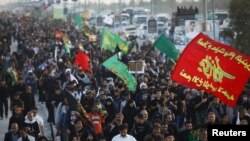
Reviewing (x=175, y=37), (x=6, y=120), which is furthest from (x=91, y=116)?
(x=175, y=37)

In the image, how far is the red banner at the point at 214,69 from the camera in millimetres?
10641

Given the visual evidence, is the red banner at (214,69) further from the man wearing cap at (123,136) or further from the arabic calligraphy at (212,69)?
the man wearing cap at (123,136)

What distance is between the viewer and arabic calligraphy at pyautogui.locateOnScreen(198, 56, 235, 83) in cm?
1079

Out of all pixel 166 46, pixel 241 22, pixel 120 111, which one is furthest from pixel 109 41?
pixel 120 111

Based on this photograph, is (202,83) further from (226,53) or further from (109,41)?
(109,41)

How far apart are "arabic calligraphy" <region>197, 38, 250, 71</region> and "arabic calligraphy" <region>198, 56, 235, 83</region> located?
0.13 m

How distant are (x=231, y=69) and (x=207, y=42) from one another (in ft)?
2.12

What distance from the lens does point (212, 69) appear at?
1090 cm

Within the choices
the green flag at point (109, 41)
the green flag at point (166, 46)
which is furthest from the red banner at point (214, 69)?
the green flag at point (109, 41)

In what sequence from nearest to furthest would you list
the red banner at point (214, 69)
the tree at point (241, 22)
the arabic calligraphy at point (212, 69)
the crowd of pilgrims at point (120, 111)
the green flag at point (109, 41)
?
1. the red banner at point (214, 69)
2. the arabic calligraphy at point (212, 69)
3. the crowd of pilgrims at point (120, 111)
4. the tree at point (241, 22)
5. the green flag at point (109, 41)

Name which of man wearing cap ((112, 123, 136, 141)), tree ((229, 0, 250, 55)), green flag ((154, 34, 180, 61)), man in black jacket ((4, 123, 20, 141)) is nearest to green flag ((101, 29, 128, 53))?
tree ((229, 0, 250, 55))

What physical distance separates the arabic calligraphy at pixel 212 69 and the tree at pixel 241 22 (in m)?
11.7

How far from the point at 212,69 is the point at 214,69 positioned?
3cm

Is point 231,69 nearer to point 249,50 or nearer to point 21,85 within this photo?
point 21,85
